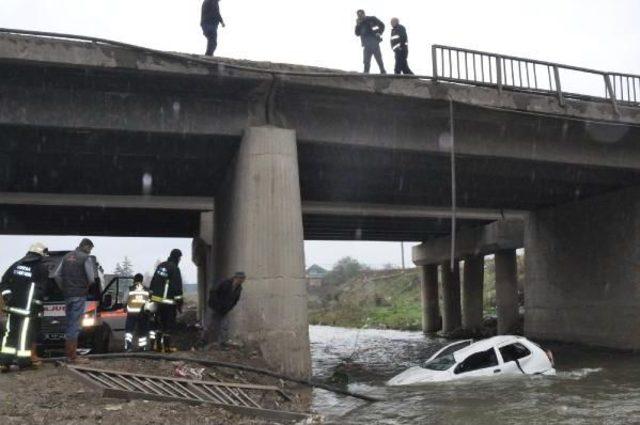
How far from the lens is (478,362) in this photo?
11852mm

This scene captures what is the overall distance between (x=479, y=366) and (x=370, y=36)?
822 cm

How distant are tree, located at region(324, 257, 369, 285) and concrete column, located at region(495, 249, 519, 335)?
5229 centimetres

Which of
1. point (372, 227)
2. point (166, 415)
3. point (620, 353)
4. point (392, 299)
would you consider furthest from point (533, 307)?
point (392, 299)

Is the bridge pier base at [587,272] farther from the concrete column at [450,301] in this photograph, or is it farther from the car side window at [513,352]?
the concrete column at [450,301]

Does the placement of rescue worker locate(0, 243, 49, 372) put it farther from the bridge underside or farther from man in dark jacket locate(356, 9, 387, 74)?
man in dark jacket locate(356, 9, 387, 74)

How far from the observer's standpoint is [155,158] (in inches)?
552

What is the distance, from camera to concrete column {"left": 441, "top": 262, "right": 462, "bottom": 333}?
33.4 metres

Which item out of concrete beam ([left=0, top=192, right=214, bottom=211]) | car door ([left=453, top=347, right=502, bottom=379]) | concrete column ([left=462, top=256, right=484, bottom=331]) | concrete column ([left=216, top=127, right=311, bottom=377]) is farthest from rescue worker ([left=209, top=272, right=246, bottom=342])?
concrete column ([left=462, top=256, right=484, bottom=331])

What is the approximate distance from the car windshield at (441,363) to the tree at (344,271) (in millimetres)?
68927

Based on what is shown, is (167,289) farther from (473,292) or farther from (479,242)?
(473,292)

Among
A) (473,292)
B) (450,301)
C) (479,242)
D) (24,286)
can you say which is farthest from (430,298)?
(24,286)

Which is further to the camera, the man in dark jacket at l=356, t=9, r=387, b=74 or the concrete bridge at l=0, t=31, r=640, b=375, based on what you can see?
the man in dark jacket at l=356, t=9, r=387, b=74

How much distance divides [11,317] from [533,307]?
732 inches

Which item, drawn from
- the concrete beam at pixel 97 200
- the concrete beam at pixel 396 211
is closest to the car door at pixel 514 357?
the concrete beam at pixel 396 211
